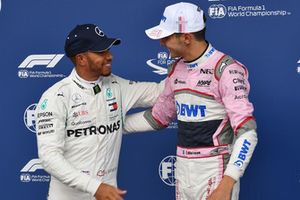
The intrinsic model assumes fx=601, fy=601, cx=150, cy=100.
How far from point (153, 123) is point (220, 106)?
1.32 feet

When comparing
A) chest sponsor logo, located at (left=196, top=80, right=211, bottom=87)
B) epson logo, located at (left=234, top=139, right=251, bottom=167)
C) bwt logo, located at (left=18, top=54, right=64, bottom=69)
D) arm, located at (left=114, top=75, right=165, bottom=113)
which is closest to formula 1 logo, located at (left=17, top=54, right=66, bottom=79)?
bwt logo, located at (left=18, top=54, right=64, bottom=69)

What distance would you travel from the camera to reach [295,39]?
8.68ft

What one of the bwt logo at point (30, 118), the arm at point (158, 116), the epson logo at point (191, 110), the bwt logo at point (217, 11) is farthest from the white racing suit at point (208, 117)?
the bwt logo at point (30, 118)

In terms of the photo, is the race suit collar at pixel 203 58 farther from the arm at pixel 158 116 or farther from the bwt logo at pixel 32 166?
the bwt logo at pixel 32 166

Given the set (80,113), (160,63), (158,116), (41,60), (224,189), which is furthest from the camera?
(41,60)

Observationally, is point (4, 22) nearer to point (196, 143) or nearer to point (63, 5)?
point (63, 5)

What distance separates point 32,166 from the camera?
310cm

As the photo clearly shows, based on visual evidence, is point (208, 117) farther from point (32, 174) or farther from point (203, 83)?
point (32, 174)

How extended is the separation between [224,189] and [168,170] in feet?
3.21

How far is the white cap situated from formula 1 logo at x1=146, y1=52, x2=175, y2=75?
67 centimetres

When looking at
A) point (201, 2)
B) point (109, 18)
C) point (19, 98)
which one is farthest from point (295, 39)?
point (19, 98)

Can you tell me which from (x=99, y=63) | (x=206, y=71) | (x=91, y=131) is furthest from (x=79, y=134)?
(x=206, y=71)

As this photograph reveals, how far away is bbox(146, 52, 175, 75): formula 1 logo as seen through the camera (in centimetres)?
285

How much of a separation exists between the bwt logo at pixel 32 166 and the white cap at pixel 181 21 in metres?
1.23
